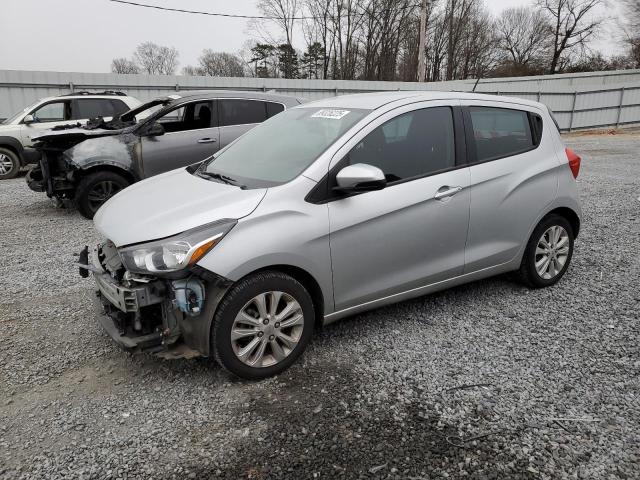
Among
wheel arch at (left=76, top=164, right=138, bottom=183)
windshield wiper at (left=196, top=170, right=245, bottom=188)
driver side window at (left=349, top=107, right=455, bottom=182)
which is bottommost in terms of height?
wheel arch at (left=76, top=164, right=138, bottom=183)

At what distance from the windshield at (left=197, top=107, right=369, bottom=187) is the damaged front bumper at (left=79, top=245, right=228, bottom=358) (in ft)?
2.81

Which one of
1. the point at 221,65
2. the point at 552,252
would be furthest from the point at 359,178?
the point at 221,65

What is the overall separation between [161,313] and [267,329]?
64cm

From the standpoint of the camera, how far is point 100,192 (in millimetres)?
7113

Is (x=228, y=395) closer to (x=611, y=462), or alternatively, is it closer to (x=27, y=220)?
(x=611, y=462)

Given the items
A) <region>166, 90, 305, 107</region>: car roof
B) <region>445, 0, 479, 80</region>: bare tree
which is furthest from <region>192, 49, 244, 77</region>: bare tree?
<region>166, 90, 305, 107</region>: car roof

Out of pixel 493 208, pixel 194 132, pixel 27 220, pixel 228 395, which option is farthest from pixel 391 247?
pixel 27 220

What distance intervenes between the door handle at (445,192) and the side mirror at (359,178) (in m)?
0.60

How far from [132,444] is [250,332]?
2.78ft

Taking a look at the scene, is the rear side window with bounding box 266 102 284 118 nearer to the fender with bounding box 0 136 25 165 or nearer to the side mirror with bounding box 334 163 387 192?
the side mirror with bounding box 334 163 387 192

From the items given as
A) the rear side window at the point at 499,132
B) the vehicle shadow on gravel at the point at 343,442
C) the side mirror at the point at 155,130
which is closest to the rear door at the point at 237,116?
the side mirror at the point at 155,130

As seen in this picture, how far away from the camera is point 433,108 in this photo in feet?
12.1

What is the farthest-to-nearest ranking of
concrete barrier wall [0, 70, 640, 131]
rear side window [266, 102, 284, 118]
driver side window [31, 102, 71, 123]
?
concrete barrier wall [0, 70, 640, 131], driver side window [31, 102, 71, 123], rear side window [266, 102, 284, 118]

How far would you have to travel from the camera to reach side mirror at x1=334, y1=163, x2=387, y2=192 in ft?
9.85
